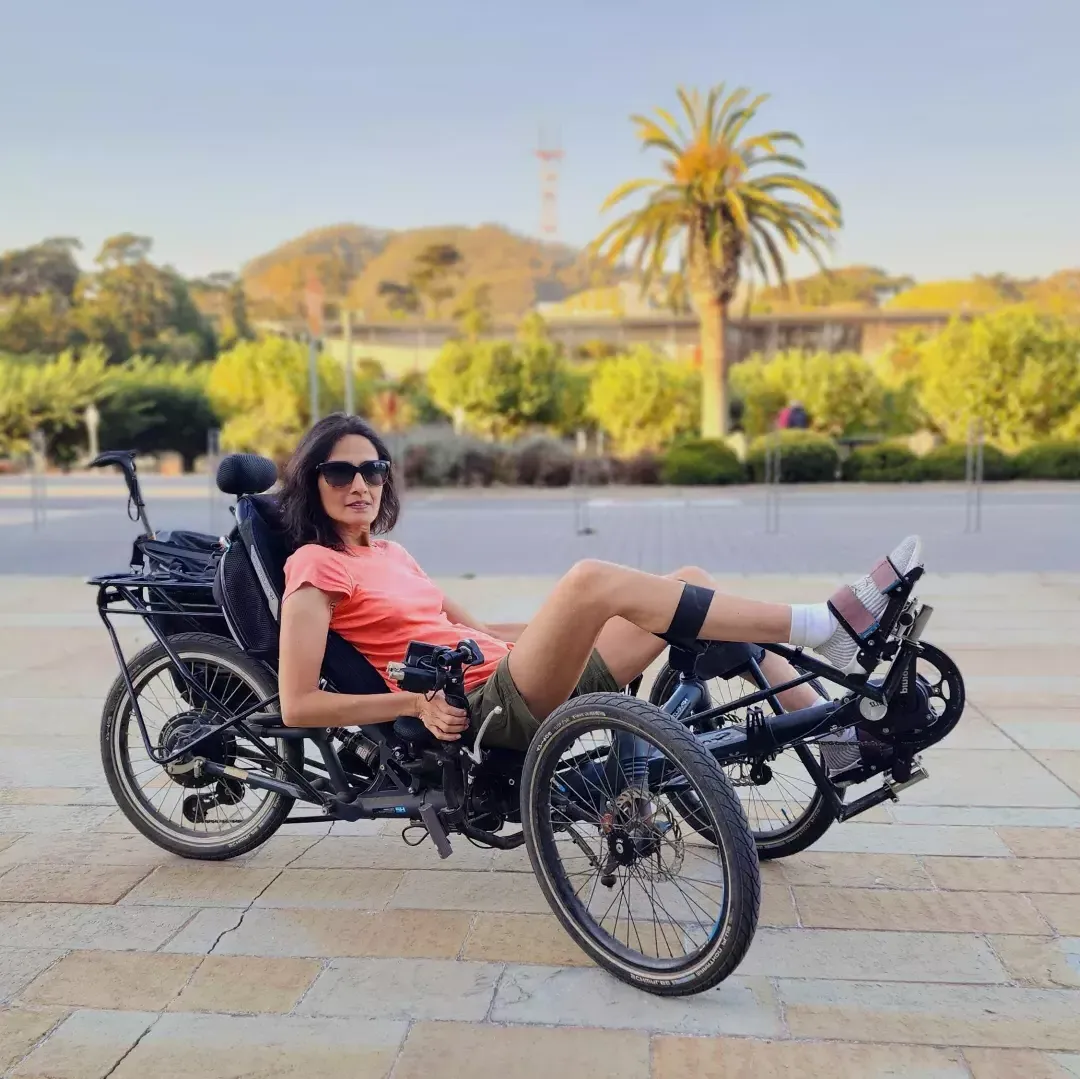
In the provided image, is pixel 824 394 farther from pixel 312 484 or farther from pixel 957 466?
pixel 312 484

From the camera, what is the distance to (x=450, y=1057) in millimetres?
2506

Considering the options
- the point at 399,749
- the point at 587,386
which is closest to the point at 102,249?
the point at 587,386

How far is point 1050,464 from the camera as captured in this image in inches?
1091

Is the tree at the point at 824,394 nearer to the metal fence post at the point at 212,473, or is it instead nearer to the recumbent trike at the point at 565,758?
the metal fence post at the point at 212,473

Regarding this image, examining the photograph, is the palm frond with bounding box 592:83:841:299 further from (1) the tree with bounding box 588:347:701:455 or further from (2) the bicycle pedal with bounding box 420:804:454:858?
(2) the bicycle pedal with bounding box 420:804:454:858

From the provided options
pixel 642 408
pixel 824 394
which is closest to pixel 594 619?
pixel 642 408

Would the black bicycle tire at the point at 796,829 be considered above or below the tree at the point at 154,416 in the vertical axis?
above

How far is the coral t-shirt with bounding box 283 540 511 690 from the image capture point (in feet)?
10.5

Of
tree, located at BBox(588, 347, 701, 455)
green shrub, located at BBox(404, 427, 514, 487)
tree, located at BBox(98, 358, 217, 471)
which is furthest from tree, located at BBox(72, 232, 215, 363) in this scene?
green shrub, located at BBox(404, 427, 514, 487)

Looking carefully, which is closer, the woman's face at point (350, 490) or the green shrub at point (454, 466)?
the woman's face at point (350, 490)

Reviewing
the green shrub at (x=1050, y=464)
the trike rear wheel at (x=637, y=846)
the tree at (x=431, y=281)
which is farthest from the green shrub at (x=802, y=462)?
the tree at (x=431, y=281)

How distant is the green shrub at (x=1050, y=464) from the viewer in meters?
27.7

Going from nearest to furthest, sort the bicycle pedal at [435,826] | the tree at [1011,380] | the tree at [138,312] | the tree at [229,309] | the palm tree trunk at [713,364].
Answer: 1. the bicycle pedal at [435,826]
2. the palm tree trunk at [713,364]
3. the tree at [1011,380]
4. the tree at [138,312]
5. the tree at [229,309]

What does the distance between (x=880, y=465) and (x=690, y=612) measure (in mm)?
26481
